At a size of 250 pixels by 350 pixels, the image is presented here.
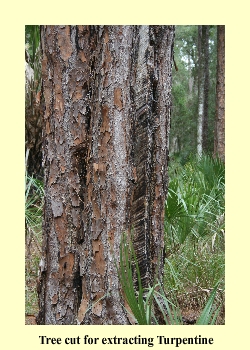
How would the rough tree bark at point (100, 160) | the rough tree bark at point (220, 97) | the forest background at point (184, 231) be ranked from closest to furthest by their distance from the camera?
1. the rough tree bark at point (100, 160)
2. the forest background at point (184, 231)
3. the rough tree bark at point (220, 97)

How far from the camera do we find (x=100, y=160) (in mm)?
1987

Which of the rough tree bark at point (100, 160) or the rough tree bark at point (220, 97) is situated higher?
the rough tree bark at point (220, 97)

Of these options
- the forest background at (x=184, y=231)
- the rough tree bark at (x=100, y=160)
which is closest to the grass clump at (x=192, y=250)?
the forest background at (x=184, y=231)

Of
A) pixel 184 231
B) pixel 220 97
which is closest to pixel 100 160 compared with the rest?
pixel 184 231

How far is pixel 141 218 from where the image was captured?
6.74 feet

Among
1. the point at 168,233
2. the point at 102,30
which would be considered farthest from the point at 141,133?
the point at 168,233

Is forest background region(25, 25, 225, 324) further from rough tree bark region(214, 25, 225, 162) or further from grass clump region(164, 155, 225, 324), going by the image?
rough tree bark region(214, 25, 225, 162)

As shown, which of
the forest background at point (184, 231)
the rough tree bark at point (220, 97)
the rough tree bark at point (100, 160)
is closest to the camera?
the rough tree bark at point (100, 160)

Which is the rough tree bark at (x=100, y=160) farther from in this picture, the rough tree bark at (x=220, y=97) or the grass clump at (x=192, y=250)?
the rough tree bark at (x=220, y=97)

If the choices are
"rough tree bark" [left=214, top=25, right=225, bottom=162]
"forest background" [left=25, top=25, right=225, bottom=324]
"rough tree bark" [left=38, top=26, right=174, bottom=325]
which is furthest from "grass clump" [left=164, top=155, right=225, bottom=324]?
"rough tree bark" [left=214, top=25, right=225, bottom=162]

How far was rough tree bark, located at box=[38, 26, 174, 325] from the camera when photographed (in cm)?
197

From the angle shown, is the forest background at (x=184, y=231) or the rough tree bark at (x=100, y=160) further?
the forest background at (x=184, y=231)

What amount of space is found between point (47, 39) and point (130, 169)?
0.86 m

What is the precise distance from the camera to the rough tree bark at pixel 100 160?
197cm
